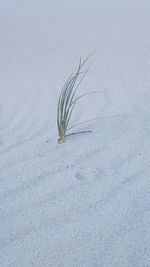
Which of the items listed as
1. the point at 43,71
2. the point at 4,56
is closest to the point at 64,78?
the point at 43,71

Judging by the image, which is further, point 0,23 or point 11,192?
point 0,23

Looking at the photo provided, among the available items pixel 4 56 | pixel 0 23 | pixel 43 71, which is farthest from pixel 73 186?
pixel 0 23

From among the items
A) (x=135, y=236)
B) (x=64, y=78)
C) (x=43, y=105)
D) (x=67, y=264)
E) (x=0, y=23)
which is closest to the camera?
(x=67, y=264)

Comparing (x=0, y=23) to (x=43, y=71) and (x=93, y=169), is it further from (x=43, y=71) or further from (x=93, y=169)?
(x=93, y=169)

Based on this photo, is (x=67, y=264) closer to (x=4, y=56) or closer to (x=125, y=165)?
(x=125, y=165)

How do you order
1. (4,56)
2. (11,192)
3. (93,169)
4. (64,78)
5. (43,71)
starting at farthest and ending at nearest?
(4,56) → (43,71) → (64,78) → (93,169) → (11,192)

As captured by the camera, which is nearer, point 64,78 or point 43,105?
point 43,105
